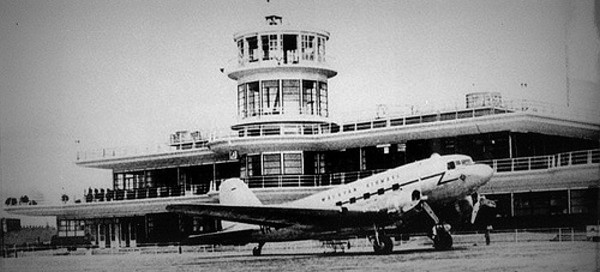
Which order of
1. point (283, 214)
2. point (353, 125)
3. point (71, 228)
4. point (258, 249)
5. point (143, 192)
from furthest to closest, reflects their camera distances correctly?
1. point (71, 228)
2. point (143, 192)
3. point (258, 249)
4. point (353, 125)
5. point (283, 214)

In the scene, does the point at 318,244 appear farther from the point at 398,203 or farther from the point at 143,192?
the point at 143,192

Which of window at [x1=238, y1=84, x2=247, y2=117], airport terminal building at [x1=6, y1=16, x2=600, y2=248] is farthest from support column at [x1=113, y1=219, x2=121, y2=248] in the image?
window at [x1=238, y1=84, x2=247, y2=117]

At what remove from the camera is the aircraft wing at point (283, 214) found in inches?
428

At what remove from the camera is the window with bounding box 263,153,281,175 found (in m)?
11.2

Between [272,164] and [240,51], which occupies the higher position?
[240,51]

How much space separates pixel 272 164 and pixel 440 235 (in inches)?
76.5

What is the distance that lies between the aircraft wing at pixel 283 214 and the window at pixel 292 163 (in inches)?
16.0

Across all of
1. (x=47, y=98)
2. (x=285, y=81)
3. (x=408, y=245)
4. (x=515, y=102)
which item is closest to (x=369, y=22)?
(x=285, y=81)

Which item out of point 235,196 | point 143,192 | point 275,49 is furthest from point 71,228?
point 275,49

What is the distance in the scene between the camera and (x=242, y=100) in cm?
1155

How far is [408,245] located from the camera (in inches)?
424

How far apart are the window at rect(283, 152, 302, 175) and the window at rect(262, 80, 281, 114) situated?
605 millimetres

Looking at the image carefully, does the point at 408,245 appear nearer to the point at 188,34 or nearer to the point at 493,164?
the point at 493,164

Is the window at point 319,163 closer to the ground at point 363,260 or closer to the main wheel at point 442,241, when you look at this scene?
the ground at point 363,260
